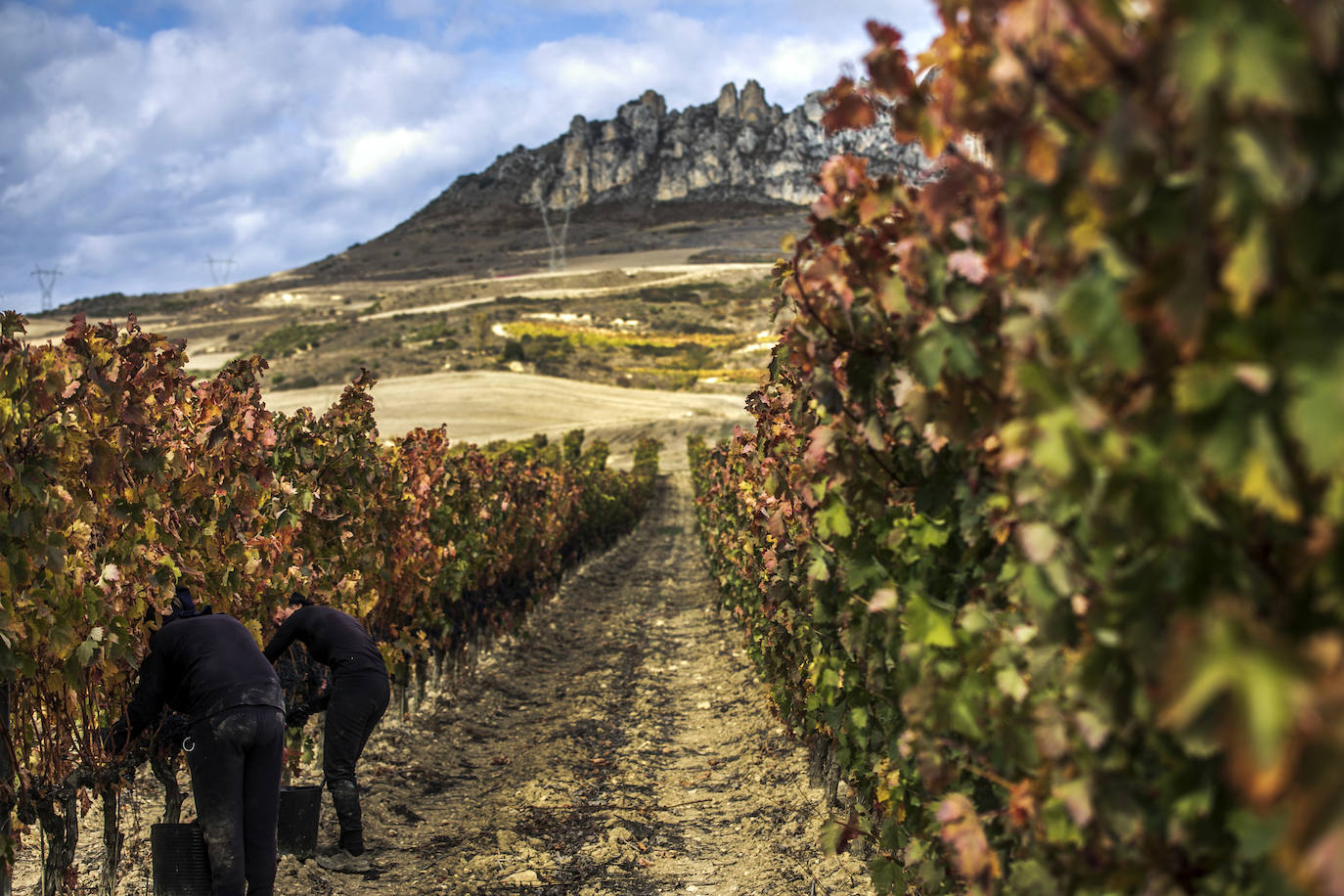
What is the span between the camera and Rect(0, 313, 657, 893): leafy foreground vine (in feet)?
13.1

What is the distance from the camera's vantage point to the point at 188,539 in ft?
17.0

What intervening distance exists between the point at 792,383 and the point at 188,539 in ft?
10.8

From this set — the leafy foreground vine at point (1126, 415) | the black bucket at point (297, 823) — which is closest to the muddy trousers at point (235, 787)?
the black bucket at point (297, 823)

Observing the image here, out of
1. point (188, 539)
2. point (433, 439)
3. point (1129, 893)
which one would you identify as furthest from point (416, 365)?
point (1129, 893)

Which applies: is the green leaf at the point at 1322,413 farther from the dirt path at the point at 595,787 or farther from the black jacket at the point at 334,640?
the black jacket at the point at 334,640

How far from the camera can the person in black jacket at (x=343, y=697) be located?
529cm

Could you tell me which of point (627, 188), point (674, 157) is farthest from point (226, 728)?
point (674, 157)

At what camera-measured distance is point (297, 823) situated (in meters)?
5.07

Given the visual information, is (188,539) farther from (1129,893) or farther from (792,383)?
(1129,893)

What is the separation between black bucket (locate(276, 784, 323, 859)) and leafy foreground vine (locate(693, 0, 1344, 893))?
12.2 ft

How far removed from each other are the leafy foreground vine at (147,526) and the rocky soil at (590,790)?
907mm

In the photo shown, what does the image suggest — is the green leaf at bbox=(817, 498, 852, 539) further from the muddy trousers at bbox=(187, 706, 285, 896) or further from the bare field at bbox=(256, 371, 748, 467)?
the bare field at bbox=(256, 371, 748, 467)

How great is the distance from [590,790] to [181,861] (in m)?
3.07

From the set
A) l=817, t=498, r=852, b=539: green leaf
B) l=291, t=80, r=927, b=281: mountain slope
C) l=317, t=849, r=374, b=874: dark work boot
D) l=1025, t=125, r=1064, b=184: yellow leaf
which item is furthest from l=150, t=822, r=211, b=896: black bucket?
l=291, t=80, r=927, b=281: mountain slope
